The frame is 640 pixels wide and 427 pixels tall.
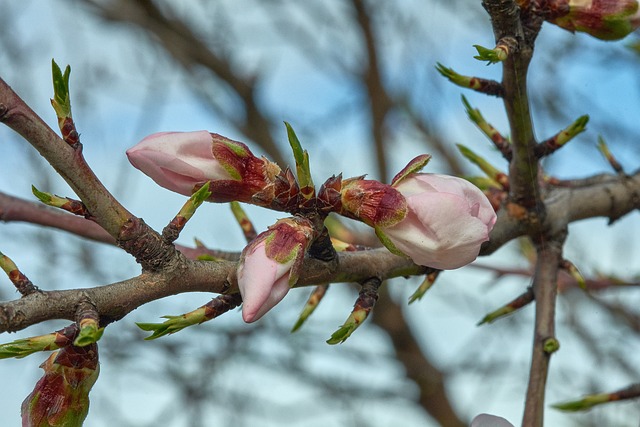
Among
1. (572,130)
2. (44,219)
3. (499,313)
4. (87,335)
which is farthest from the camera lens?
(44,219)

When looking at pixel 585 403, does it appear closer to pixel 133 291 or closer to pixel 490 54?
pixel 490 54

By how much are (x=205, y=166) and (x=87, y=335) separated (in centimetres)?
25

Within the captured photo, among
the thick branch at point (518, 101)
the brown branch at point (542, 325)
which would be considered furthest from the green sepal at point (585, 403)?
the thick branch at point (518, 101)

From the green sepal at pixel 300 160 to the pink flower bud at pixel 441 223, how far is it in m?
0.10

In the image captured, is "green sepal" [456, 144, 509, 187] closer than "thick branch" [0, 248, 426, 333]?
No

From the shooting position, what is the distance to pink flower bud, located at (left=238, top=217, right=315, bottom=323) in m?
0.75

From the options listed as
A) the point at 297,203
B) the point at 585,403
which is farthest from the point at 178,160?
the point at 585,403

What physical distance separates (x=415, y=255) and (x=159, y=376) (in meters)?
3.32

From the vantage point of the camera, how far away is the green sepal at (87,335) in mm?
696

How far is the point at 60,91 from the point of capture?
2.48 ft

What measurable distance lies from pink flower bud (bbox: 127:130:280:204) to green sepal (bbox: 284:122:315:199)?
42 mm

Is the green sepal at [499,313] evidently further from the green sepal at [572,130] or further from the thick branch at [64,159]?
the thick branch at [64,159]

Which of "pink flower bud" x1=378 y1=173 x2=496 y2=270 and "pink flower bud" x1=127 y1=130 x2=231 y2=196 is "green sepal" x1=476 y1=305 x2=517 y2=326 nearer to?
"pink flower bud" x1=378 y1=173 x2=496 y2=270

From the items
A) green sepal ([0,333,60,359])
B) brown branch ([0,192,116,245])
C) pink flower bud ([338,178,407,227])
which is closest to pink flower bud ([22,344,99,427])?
green sepal ([0,333,60,359])
